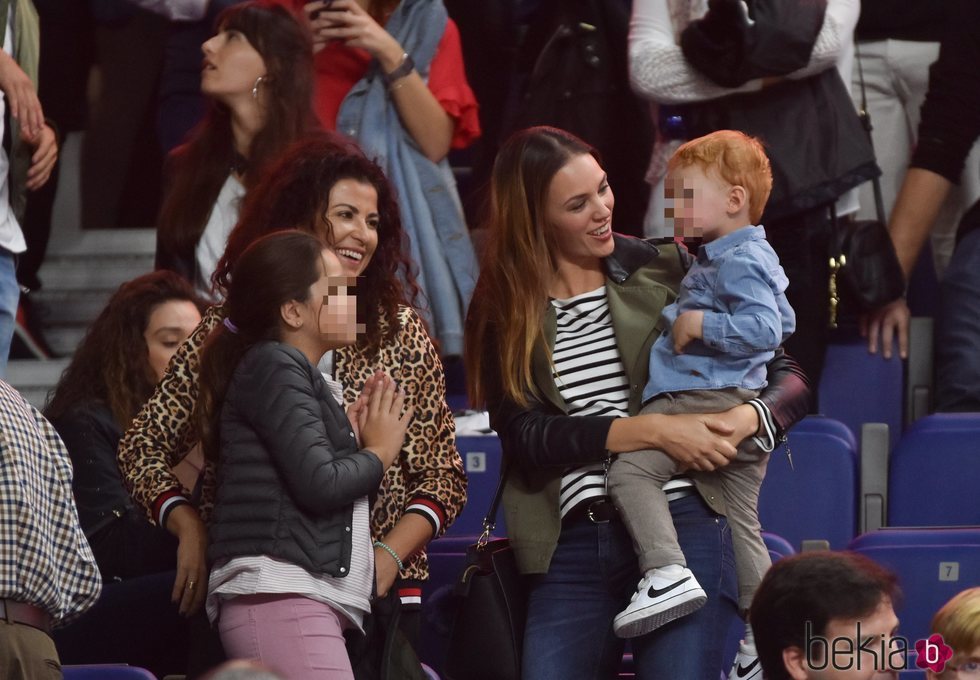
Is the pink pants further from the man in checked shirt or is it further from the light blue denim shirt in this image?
the light blue denim shirt

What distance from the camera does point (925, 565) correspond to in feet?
12.5

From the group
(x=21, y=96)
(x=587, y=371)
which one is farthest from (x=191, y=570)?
(x=21, y=96)

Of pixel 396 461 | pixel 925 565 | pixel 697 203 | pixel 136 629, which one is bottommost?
pixel 136 629

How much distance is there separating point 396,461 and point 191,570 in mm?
465

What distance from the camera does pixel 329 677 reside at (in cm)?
312

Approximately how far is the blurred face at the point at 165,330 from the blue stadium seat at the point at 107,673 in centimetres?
111

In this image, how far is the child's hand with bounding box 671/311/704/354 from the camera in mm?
3361

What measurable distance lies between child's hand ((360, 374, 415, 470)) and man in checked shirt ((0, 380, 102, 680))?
26.4 inches

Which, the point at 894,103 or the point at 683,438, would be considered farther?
the point at 894,103

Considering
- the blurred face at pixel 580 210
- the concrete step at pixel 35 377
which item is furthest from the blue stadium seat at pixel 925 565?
the concrete step at pixel 35 377

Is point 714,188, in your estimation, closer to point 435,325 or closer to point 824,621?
point 824,621

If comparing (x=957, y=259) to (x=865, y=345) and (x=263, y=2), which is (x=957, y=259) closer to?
(x=865, y=345)

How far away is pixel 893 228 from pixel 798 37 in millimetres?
767

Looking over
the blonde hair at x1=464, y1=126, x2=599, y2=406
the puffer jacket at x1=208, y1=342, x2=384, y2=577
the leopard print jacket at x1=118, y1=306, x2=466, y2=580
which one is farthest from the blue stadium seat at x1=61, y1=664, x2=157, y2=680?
the blonde hair at x1=464, y1=126, x2=599, y2=406
